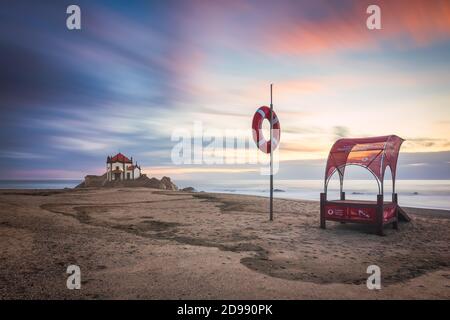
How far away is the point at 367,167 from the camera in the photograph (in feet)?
35.1

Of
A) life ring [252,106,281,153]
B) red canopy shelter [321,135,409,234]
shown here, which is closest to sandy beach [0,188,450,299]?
red canopy shelter [321,135,409,234]

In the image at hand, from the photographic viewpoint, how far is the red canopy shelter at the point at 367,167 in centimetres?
1000

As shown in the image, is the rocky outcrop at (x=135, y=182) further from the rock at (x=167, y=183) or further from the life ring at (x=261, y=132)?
the life ring at (x=261, y=132)

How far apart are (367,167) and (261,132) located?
4.62 m

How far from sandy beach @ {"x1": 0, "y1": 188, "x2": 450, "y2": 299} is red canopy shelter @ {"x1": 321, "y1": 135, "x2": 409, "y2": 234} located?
0.57 metres

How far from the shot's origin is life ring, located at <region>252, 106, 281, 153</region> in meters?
12.8

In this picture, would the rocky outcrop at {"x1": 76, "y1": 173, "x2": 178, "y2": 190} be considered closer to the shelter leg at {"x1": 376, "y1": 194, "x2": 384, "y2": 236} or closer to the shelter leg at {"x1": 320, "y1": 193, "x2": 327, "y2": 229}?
the shelter leg at {"x1": 320, "y1": 193, "x2": 327, "y2": 229}

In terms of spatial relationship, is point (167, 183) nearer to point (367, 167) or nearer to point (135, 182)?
point (135, 182)

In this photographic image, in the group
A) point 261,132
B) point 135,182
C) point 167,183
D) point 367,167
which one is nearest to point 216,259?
point 367,167

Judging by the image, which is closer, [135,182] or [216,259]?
[216,259]
